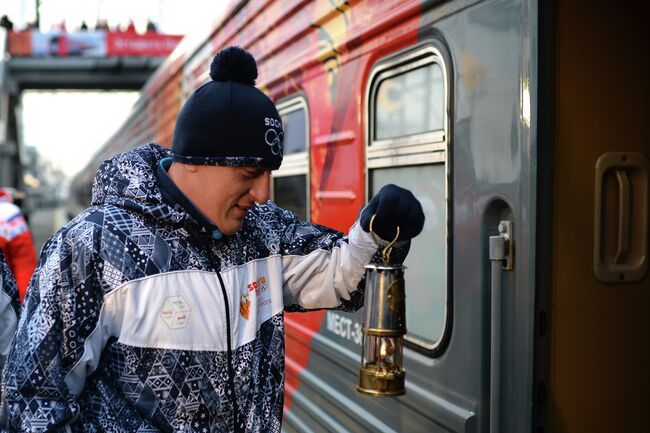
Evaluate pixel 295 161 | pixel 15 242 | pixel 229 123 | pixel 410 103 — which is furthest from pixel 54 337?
pixel 15 242

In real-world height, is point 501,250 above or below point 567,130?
below

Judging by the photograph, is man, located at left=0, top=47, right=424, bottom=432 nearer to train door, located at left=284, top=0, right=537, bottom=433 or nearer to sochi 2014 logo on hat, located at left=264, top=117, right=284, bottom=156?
sochi 2014 logo on hat, located at left=264, top=117, right=284, bottom=156

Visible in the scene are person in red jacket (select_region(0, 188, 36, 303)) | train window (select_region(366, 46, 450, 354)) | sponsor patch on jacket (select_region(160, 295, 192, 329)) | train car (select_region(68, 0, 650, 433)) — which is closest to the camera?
sponsor patch on jacket (select_region(160, 295, 192, 329))

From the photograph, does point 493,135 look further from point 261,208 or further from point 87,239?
point 87,239

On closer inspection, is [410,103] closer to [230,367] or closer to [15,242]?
[230,367]

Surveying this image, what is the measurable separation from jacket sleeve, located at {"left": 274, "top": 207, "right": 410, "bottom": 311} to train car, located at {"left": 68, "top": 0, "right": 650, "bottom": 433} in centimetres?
35

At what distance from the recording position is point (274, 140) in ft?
5.11

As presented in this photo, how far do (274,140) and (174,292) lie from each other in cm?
40

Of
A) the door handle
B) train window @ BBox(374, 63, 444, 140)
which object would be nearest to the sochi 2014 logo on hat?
train window @ BBox(374, 63, 444, 140)

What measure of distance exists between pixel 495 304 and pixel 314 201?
55.0 inches

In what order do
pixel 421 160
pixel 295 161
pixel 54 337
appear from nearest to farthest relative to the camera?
pixel 54 337
pixel 421 160
pixel 295 161

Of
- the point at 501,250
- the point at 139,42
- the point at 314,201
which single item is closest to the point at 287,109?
the point at 314,201

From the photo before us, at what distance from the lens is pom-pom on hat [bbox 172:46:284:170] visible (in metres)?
1.50

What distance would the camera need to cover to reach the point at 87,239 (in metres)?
1.43
